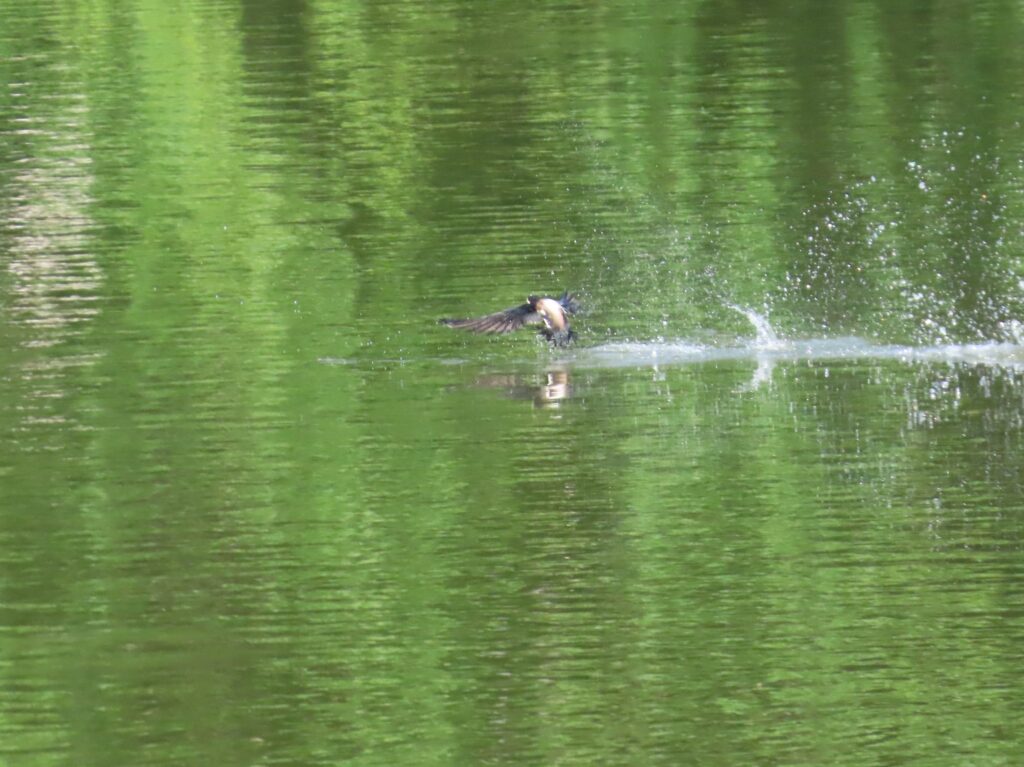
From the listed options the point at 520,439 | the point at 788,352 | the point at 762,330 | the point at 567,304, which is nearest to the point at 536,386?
the point at 567,304

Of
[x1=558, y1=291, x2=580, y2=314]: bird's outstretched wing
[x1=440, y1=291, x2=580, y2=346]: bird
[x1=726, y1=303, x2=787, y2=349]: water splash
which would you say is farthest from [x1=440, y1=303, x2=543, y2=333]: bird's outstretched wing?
[x1=726, y1=303, x2=787, y2=349]: water splash

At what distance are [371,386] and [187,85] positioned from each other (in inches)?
621

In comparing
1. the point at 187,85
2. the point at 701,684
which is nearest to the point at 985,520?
the point at 701,684

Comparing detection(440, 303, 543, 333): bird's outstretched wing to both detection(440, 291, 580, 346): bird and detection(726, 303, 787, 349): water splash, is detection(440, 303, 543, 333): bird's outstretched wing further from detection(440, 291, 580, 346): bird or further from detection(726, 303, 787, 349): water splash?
detection(726, 303, 787, 349): water splash

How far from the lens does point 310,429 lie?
1267 centimetres

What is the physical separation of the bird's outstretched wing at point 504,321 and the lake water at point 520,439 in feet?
0.92

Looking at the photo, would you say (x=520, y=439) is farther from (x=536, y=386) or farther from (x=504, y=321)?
(x=504, y=321)

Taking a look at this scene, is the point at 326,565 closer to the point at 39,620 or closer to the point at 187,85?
the point at 39,620

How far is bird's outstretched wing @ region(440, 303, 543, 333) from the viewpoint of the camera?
543 inches

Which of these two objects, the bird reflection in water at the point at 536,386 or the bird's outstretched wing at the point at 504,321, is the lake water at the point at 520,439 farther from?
the bird's outstretched wing at the point at 504,321

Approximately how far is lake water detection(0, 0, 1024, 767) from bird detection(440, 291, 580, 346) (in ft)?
0.87

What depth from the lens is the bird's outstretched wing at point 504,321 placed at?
13781 millimetres

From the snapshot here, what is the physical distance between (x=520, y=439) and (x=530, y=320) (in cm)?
163

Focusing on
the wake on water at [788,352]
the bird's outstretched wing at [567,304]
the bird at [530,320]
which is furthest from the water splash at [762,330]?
the bird at [530,320]
